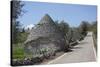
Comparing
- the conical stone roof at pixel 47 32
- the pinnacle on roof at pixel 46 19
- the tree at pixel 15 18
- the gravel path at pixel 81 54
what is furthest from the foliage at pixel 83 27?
the tree at pixel 15 18

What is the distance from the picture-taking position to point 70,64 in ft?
7.92

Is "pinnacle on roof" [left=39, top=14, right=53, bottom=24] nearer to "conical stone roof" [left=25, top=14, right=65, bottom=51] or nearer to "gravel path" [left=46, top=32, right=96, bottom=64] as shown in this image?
"conical stone roof" [left=25, top=14, right=65, bottom=51]

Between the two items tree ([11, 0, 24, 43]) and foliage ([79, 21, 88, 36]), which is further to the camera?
foliage ([79, 21, 88, 36])

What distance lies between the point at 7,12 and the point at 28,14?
0.77 feet

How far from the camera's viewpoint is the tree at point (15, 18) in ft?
7.12

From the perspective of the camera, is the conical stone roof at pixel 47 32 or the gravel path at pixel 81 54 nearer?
the conical stone roof at pixel 47 32

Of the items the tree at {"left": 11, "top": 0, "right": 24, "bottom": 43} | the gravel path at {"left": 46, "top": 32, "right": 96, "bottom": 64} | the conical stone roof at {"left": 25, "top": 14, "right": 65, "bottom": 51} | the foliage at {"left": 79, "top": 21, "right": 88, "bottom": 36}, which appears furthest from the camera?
the foliage at {"left": 79, "top": 21, "right": 88, "bottom": 36}

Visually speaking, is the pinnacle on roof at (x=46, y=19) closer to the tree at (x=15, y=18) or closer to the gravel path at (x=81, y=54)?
the tree at (x=15, y=18)

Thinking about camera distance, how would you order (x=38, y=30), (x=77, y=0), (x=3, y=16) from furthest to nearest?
(x=77, y=0), (x=38, y=30), (x=3, y=16)

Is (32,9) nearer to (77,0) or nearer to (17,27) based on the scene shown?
(17,27)

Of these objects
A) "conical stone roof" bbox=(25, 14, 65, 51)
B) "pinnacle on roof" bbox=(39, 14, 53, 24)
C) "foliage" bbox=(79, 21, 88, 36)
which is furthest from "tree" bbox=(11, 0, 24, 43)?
"foliage" bbox=(79, 21, 88, 36)

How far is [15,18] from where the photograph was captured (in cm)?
218

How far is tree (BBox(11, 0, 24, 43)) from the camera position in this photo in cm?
217

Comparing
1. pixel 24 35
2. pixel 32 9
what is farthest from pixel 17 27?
pixel 32 9
